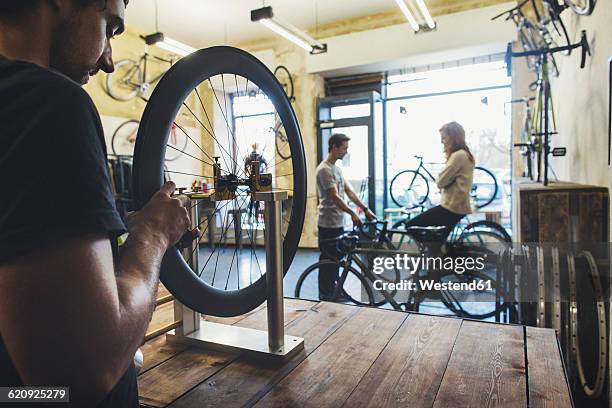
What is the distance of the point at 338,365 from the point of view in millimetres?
1228

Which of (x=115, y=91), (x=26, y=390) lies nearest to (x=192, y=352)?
(x=26, y=390)

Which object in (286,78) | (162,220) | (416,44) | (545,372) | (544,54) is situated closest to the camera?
(162,220)

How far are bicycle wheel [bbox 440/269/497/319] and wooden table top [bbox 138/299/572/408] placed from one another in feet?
6.74

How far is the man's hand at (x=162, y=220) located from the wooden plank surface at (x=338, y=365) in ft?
1.77

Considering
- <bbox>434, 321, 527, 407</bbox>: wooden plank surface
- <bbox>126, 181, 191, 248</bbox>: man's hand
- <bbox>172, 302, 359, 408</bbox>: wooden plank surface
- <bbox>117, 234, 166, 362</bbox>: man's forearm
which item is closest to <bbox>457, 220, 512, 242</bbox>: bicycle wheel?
<bbox>434, 321, 527, 407</bbox>: wooden plank surface

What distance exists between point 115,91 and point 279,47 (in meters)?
2.69

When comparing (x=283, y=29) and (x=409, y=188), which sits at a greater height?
(x=283, y=29)

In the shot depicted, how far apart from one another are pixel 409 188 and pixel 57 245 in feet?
20.3

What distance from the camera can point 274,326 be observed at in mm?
1304

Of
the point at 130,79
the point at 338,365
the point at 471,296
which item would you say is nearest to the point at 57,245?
the point at 338,365

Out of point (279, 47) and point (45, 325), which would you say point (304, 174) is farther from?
point (279, 47)

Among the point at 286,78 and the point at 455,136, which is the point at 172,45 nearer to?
the point at 286,78

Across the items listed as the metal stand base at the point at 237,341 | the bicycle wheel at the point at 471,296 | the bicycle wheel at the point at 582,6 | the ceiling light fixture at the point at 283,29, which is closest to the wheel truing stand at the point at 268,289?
the metal stand base at the point at 237,341

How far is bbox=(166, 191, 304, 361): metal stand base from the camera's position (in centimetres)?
128
